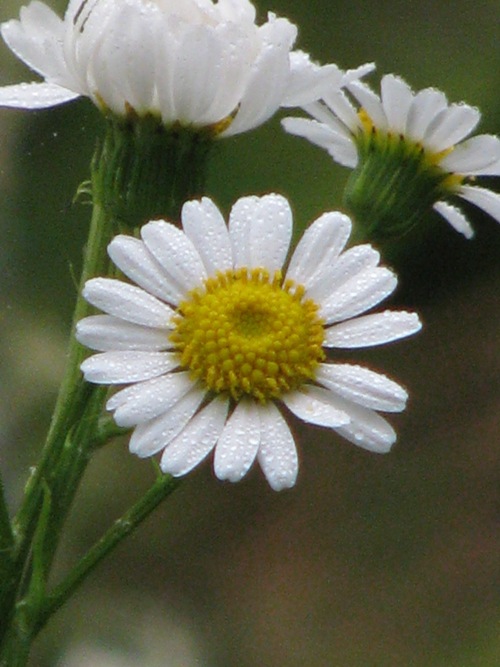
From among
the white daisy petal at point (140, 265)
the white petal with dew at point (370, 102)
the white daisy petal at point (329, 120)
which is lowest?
the white daisy petal at point (140, 265)

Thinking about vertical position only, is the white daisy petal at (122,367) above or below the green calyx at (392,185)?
below

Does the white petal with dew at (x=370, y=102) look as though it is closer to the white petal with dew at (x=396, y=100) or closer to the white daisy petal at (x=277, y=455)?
the white petal with dew at (x=396, y=100)

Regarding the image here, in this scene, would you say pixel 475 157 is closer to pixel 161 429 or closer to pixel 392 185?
pixel 392 185

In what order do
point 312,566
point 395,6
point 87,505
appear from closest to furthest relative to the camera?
point 87,505 → point 395,6 → point 312,566

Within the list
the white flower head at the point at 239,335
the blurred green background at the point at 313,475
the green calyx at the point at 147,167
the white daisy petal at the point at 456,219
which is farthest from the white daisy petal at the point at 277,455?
the blurred green background at the point at 313,475

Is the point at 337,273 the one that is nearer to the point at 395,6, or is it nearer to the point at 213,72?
the point at 213,72

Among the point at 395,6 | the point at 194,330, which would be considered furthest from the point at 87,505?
the point at 194,330
